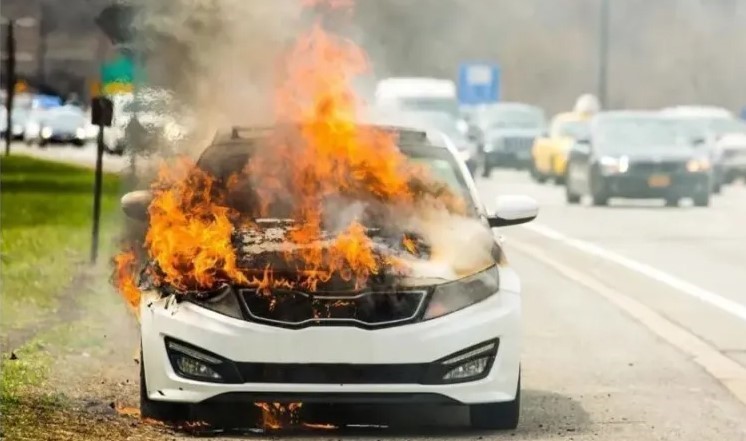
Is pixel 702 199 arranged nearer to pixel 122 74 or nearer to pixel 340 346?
pixel 122 74

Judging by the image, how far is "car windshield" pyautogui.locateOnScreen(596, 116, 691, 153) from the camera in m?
33.2

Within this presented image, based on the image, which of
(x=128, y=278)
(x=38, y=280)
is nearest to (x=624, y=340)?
(x=128, y=278)

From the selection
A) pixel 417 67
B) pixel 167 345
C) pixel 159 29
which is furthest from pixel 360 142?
pixel 417 67

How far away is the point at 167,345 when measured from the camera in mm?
8727

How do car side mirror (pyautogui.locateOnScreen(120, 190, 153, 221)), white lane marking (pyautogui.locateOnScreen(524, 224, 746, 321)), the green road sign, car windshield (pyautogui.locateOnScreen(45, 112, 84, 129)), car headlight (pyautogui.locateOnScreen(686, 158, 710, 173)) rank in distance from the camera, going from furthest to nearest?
car windshield (pyautogui.locateOnScreen(45, 112, 84, 129))
car headlight (pyautogui.locateOnScreen(686, 158, 710, 173))
the green road sign
white lane marking (pyautogui.locateOnScreen(524, 224, 746, 321))
car side mirror (pyautogui.locateOnScreen(120, 190, 153, 221))

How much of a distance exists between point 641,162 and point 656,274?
1353cm

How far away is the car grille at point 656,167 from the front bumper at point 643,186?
9 cm

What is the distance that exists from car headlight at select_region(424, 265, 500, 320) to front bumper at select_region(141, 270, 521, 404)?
3 centimetres

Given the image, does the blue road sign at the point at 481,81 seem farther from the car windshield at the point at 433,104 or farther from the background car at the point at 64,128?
the background car at the point at 64,128

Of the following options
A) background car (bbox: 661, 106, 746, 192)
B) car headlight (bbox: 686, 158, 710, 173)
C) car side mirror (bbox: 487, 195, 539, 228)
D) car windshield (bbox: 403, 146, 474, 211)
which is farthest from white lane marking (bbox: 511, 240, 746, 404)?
background car (bbox: 661, 106, 746, 192)

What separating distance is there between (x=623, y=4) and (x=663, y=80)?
4.12 meters

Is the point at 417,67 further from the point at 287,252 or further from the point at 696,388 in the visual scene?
the point at 287,252

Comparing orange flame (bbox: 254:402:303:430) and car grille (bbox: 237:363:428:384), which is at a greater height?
car grille (bbox: 237:363:428:384)

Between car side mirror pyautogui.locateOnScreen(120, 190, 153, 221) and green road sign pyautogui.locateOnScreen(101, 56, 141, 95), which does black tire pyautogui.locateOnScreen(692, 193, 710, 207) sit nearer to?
green road sign pyautogui.locateOnScreen(101, 56, 141, 95)
